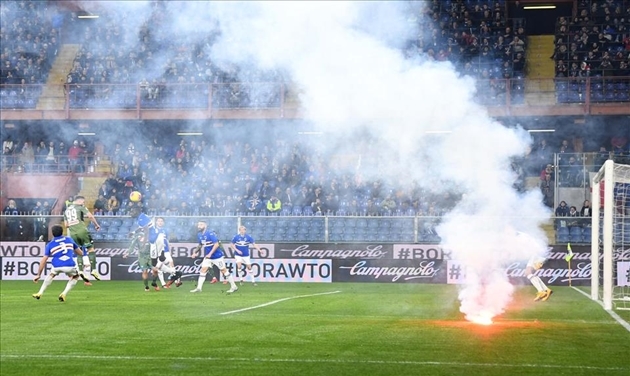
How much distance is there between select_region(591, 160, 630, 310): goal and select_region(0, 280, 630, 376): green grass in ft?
3.00

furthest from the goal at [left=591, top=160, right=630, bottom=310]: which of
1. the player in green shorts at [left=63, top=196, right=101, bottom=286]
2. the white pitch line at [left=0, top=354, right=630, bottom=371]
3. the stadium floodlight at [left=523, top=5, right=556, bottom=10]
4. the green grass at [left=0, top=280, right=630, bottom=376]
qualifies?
the player in green shorts at [left=63, top=196, right=101, bottom=286]

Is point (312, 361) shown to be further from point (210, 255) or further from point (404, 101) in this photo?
point (210, 255)

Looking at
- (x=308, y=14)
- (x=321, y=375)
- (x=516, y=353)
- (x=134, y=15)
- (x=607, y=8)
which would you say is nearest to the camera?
(x=321, y=375)

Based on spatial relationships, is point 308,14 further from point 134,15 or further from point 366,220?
point 134,15

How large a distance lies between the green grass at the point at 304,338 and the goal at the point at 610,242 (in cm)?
91

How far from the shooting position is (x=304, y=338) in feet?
56.1

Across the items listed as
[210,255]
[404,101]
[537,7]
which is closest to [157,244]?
[210,255]

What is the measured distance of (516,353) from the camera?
49.3 feet

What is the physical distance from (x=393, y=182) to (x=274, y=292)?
22.9 feet

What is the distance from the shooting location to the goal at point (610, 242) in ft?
78.4

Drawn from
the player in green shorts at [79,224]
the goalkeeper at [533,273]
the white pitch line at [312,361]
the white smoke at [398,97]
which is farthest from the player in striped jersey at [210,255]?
the white pitch line at [312,361]

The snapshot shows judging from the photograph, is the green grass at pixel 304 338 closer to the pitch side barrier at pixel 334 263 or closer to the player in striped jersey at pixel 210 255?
the player in striped jersey at pixel 210 255

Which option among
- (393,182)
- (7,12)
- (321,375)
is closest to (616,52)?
(393,182)

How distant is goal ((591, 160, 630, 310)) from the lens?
23.9 m
